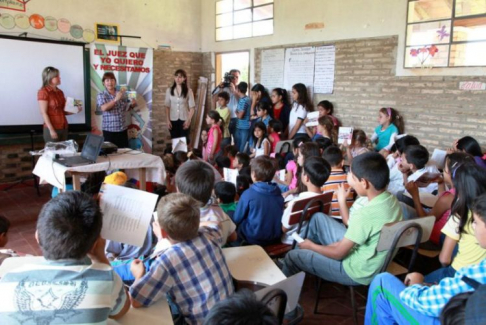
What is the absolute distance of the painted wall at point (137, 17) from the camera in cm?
591

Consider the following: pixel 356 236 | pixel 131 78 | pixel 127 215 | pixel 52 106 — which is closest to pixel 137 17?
pixel 131 78

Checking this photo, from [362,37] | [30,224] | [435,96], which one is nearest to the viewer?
[30,224]

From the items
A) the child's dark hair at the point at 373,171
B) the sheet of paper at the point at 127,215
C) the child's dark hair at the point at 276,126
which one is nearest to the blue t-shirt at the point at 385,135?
the child's dark hair at the point at 276,126

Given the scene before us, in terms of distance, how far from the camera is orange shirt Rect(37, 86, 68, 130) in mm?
4801

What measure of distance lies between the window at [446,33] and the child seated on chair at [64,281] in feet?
14.6

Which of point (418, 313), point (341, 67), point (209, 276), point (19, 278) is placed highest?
point (341, 67)

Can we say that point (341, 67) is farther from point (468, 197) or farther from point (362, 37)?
point (468, 197)

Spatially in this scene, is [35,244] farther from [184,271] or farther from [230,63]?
[230,63]

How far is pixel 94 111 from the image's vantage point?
627 cm

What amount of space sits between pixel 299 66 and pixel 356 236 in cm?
452

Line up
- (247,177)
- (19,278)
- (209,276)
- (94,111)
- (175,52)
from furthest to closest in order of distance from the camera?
(175,52) < (94,111) < (247,177) < (209,276) < (19,278)

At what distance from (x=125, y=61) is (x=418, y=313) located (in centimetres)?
583

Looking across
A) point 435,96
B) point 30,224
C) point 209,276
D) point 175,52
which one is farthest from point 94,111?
point 209,276

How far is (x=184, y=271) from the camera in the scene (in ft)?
4.98
